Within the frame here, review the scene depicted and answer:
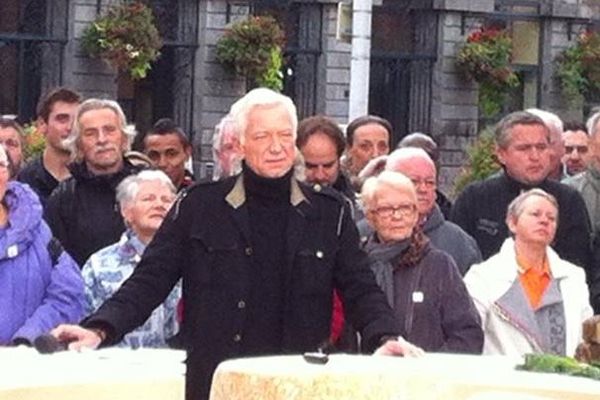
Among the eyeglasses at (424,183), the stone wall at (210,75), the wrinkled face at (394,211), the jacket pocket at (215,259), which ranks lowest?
the jacket pocket at (215,259)

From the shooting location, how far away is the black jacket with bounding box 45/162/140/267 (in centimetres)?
823

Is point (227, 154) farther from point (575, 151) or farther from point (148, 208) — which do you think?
point (575, 151)

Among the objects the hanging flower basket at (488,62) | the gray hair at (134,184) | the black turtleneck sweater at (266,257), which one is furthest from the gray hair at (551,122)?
the hanging flower basket at (488,62)

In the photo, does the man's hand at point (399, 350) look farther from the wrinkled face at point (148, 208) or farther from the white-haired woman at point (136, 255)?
the wrinkled face at point (148, 208)

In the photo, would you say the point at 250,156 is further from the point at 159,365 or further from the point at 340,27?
the point at 340,27

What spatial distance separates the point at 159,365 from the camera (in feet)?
15.7

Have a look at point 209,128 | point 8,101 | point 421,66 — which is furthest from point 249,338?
point 421,66

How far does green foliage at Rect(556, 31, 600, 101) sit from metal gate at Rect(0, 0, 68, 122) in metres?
10.2

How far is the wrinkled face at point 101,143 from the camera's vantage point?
27.3 feet

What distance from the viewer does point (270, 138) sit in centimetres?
607

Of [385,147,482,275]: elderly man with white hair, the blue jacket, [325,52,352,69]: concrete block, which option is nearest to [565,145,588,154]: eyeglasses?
[385,147,482,275]: elderly man with white hair

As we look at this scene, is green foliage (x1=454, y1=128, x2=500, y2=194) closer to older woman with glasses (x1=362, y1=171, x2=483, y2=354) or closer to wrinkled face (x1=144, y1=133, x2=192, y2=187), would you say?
wrinkled face (x1=144, y1=133, x2=192, y2=187)

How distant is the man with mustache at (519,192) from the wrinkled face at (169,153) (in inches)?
53.6

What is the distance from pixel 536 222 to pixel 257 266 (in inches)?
85.9
